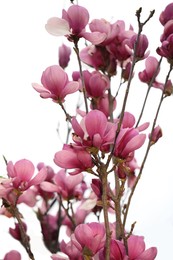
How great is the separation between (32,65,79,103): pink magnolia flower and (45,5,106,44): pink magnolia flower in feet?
0.18

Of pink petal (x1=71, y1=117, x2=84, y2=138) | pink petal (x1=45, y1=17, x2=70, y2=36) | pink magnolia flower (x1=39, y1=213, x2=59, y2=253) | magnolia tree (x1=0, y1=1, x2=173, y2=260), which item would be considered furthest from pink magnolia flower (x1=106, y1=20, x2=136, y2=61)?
pink magnolia flower (x1=39, y1=213, x2=59, y2=253)

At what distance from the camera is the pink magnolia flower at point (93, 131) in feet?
1.80

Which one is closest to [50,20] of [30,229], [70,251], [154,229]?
[70,251]

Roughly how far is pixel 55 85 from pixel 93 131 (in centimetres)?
10

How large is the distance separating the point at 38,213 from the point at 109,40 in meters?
0.40

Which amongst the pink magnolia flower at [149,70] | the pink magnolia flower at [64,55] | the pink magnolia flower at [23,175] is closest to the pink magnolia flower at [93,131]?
the pink magnolia flower at [23,175]

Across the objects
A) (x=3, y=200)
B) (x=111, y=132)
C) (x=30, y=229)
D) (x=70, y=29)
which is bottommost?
(x=30, y=229)

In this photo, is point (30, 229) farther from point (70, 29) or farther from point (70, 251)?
point (70, 29)

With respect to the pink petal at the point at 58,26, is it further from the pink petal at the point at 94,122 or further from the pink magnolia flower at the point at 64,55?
the pink magnolia flower at the point at 64,55

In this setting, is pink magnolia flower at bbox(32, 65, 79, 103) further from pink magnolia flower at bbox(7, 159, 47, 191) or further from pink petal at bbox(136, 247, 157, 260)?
pink petal at bbox(136, 247, 157, 260)

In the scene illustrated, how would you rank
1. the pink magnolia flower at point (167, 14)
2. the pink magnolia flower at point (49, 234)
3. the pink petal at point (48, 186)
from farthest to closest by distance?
the pink magnolia flower at point (49, 234), the pink petal at point (48, 186), the pink magnolia flower at point (167, 14)

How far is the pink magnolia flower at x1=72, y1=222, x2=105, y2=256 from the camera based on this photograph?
55cm

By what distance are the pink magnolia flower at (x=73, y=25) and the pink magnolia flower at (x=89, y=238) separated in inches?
9.6

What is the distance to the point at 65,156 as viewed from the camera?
560 millimetres
